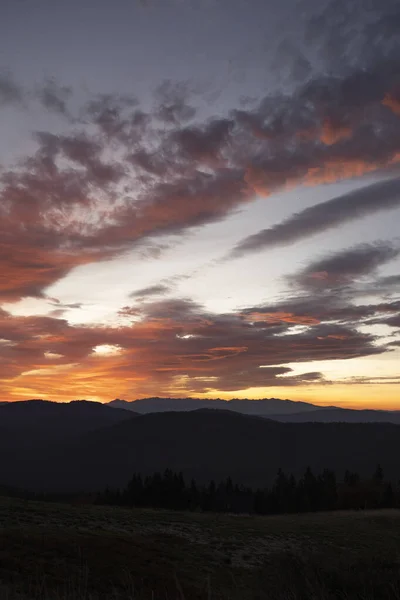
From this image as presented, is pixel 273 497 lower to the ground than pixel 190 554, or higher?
lower

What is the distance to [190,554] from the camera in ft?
76.5

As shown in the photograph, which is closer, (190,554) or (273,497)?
(190,554)

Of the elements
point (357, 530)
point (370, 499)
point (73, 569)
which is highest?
point (73, 569)

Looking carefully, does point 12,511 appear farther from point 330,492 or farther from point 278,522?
point 330,492

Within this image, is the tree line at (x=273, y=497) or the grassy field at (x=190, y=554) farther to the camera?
the tree line at (x=273, y=497)

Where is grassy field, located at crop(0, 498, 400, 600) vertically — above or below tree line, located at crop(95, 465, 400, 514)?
above

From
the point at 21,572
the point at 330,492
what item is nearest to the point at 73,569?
the point at 21,572

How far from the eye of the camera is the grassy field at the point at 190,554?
9.27 m

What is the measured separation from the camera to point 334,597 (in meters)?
Result: 7.97

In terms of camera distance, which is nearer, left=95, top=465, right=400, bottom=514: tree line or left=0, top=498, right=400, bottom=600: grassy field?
left=0, top=498, right=400, bottom=600: grassy field

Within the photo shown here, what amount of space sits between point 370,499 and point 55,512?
8177 centimetres

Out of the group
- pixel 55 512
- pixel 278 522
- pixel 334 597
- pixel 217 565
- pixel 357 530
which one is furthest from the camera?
pixel 278 522

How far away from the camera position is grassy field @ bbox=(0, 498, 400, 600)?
9.27 meters

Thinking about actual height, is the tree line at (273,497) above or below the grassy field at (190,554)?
below
